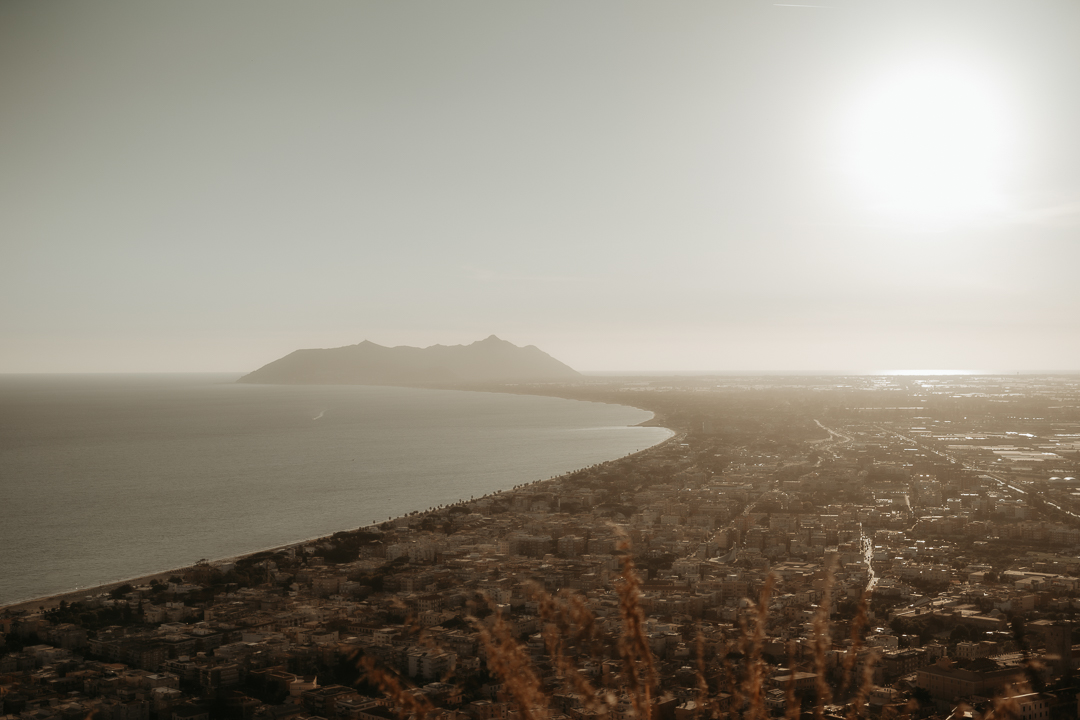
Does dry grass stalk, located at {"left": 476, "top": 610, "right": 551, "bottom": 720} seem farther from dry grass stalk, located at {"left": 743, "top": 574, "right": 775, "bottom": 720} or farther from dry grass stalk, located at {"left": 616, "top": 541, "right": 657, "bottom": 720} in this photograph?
dry grass stalk, located at {"left": 743, "top": 574, "right": 775, "bottom": 720}

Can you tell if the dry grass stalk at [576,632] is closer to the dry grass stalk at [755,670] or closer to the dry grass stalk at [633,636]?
the dry grass stalk at [633,636]

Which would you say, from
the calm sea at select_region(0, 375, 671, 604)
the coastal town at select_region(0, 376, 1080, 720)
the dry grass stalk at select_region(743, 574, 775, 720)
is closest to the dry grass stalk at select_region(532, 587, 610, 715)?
the coastal town at select_region(0, 376, 1080, 720)

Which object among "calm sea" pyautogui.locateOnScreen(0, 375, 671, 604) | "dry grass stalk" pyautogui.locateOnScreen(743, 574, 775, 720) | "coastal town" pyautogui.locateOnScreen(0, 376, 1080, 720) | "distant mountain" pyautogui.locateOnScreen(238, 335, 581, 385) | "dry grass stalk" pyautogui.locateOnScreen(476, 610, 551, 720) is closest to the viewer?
"dry grass stalk" pyautogui.locateOnScreen(476, 610, 551, 720)

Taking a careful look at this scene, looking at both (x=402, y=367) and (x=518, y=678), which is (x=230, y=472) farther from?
(x=402, y=367)

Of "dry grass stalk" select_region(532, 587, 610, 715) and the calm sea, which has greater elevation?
"dry grass stalk" select_region(532, 587, 610, 715)

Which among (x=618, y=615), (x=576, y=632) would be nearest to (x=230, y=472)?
(x=618, y=615)

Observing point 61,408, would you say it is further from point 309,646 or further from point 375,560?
point 309,646

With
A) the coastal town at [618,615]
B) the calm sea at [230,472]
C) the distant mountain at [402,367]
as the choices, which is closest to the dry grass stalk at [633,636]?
the coastal town at [618,615]
